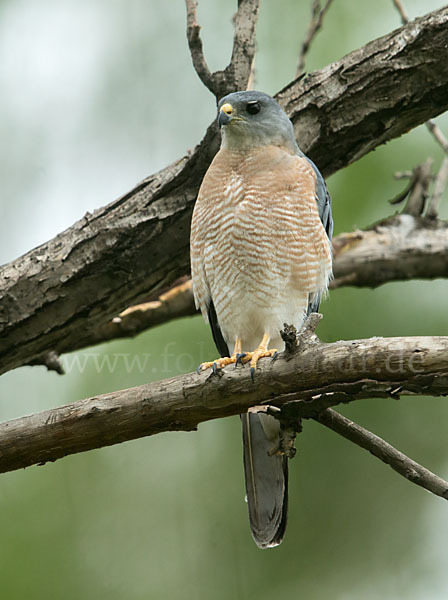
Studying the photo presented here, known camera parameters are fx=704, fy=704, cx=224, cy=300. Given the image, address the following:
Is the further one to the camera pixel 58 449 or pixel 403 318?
pixel 403 318

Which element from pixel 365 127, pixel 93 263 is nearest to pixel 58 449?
pixel 93 263

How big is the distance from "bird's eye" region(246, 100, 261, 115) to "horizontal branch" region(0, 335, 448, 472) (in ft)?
5.19

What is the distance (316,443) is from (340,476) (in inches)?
12.9

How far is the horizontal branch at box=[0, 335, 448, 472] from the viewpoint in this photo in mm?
2227

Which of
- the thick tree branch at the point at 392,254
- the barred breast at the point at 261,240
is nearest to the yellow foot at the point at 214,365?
the barred breast at the point at 261,240

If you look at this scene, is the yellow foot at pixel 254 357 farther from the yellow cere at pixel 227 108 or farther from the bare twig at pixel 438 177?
the bare twig at pixel 438 177

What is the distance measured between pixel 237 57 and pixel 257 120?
33 cm

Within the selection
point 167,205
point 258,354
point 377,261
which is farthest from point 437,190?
point 258,354

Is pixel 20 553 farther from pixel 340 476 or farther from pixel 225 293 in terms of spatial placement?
pixel 225 293

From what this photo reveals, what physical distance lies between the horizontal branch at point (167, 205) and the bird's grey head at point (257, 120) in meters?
0.14

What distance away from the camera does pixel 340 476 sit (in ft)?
17.9

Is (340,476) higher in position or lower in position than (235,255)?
lower

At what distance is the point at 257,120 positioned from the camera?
143 inches

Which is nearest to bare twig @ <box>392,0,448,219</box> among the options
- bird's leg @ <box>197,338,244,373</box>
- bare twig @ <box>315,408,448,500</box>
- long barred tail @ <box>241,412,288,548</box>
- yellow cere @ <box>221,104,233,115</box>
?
yellow cere @ <box>221,104,233,115</box>
